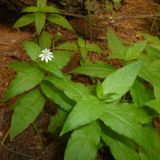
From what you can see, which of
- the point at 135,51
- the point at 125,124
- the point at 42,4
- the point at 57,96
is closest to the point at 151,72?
the point at 135,51

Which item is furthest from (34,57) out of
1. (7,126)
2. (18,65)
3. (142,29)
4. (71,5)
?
(142,29)

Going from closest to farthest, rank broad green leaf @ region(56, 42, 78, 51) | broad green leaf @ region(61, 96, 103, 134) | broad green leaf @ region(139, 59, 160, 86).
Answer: broad green leaf @ region(61, 96, 103, 134), broad green leaf @ region(139, 59, 160, 86), broad green leaf @ region(56, 42, 78, 51)

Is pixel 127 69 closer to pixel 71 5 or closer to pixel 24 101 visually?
pixel 24 101

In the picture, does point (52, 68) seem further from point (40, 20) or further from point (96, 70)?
point (40, 20)

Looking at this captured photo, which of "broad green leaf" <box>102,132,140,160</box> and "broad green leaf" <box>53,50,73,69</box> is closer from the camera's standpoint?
"broad green leaf" <box>102,132,140,160</box>

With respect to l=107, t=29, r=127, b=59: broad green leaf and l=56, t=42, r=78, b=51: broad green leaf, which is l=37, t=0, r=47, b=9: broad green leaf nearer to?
l=56, t=42, r=78, b=51: broad green leaf

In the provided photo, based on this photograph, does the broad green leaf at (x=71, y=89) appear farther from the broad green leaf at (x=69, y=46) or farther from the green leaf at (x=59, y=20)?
the green leaf at (x=59, y=20)

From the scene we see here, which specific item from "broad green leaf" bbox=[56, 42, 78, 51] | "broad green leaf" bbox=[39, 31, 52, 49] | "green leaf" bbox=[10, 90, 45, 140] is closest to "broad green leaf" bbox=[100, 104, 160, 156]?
"green leaf" bbox=[10, 90, 45, 140]
